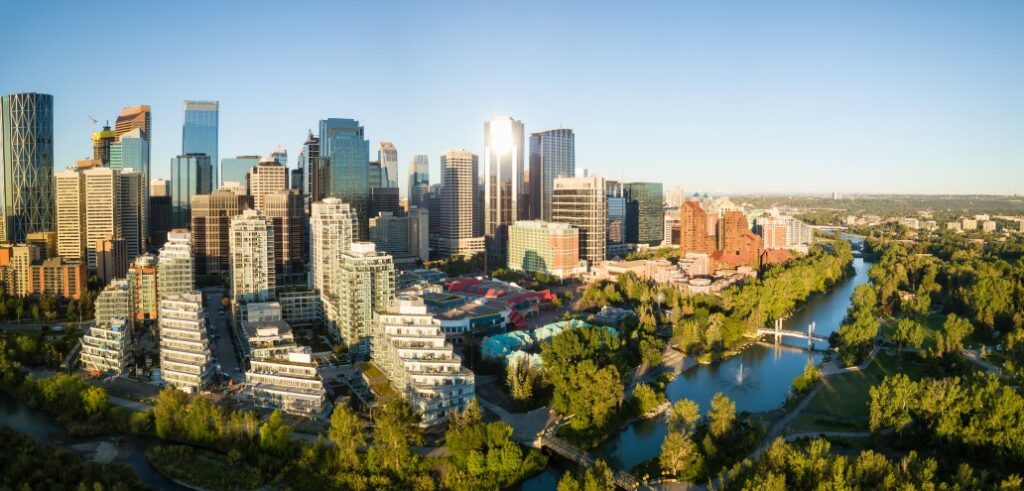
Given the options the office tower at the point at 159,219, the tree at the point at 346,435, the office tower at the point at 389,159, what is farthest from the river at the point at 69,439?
the office tower at the point at 389,159

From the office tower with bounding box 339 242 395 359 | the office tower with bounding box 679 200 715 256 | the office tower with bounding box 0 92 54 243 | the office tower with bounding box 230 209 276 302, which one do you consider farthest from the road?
the office tower with bounding box 679 200 715 256

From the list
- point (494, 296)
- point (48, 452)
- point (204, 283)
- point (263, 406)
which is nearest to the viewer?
point (48, 452)

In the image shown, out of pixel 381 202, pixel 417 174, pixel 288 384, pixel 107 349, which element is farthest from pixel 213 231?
pixel 417 174

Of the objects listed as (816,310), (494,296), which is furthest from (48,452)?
(816,310)

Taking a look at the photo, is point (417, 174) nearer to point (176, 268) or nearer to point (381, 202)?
point (381, 202)

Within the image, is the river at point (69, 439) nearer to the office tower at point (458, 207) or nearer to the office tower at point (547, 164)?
the office tower at point (458, 207)

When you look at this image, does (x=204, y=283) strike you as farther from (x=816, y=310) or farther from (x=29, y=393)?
(x=816, y=310)
